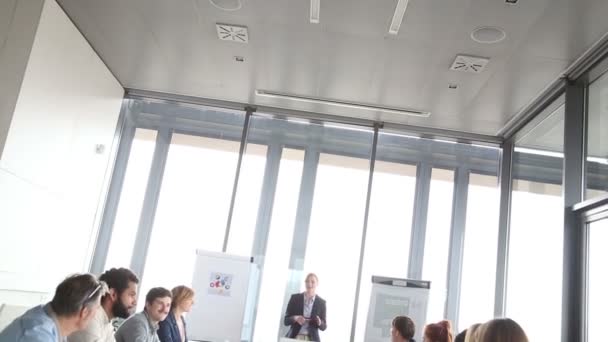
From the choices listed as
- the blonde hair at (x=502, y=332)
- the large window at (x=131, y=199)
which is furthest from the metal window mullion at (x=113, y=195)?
the blonde hair at (x=502, y=332)

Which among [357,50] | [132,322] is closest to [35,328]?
[132,322]

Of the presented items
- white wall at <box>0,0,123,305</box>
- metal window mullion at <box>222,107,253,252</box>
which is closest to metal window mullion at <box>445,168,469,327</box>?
metal window mullion at <box>222,107,253,252</box>

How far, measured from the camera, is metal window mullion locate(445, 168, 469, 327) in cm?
666

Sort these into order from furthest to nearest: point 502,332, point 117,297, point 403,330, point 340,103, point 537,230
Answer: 1. point 340,103
2. point 537,230
3. point 403,330
4. point 117,297
5. point 502,332

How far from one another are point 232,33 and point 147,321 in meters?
2.90

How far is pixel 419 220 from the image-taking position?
→ 6.84 m

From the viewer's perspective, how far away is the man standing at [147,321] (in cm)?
334

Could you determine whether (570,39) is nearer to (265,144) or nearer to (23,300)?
(265,144)

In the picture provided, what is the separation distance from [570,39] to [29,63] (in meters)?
4.60

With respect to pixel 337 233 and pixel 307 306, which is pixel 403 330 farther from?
pixel 337 233

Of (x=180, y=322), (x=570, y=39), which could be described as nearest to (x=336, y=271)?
(x=180, y=322)

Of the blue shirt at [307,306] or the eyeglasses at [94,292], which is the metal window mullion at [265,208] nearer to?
the blue shirt at [307,306]

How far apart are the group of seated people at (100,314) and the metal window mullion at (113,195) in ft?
9.75

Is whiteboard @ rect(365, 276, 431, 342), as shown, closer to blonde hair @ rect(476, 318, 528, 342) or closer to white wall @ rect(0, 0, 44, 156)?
white wall @ rect(0, 0, 44, 156)
